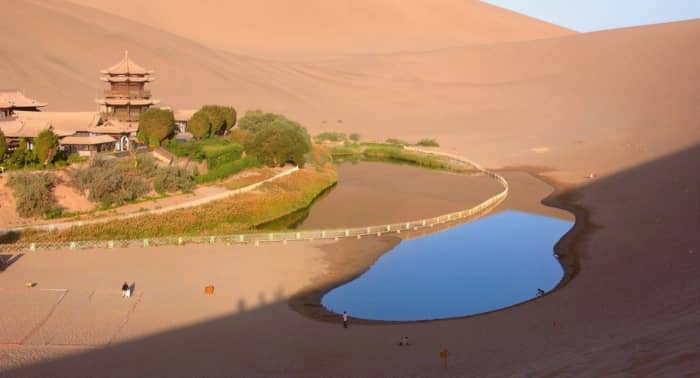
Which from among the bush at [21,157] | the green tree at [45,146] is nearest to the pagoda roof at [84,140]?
the bush at [21,157]

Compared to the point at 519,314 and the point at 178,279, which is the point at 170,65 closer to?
the point at 178,279

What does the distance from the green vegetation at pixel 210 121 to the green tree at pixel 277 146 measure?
13.9ft

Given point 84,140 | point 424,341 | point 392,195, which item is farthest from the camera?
point 392,195

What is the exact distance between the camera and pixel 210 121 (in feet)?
172

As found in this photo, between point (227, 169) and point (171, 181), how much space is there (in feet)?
18.7

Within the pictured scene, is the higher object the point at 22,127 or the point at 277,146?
the point at 22,127

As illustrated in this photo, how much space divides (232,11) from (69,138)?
350 feet

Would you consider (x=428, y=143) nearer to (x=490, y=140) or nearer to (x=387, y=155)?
(x=387, y=155)

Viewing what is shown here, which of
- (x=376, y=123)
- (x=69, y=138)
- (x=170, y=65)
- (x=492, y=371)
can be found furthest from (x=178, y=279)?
(x=170, y=65)

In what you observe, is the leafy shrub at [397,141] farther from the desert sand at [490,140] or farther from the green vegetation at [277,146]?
the green vegetation at [277,146]

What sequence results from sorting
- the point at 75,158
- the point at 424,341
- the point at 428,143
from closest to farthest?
the point at 424,341 < the point at 75,158 < the point at 428,143

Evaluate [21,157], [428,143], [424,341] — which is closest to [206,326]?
[424,341]

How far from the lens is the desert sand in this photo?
17.7 meters

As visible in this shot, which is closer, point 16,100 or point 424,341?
point 424,341
